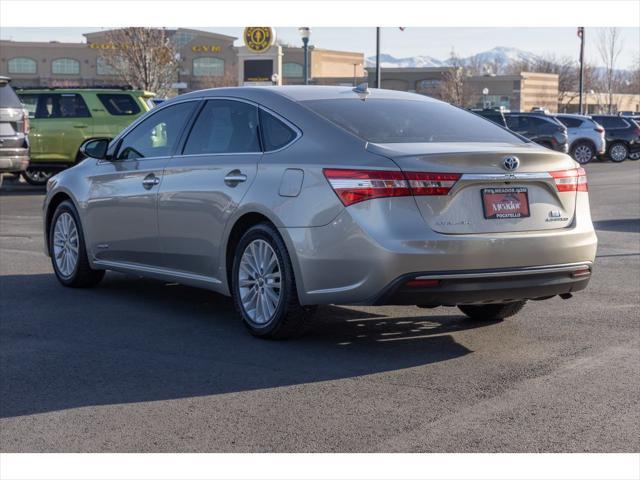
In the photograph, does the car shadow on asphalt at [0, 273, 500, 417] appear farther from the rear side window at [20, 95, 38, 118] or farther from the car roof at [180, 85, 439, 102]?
the rear side window at [20, 95, 38, 118]

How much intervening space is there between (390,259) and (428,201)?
Answer: 42 cm

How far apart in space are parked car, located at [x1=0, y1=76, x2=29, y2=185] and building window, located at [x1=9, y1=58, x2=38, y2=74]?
305ft

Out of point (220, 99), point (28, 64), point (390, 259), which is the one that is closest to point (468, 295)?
point (390, 259)

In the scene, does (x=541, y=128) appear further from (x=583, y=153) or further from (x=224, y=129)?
(x=224, y=129)

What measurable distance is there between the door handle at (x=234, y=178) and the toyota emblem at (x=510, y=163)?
5.73 ft

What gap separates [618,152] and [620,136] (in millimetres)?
608

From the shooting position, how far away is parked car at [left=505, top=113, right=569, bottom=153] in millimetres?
34250

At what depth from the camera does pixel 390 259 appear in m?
6.39

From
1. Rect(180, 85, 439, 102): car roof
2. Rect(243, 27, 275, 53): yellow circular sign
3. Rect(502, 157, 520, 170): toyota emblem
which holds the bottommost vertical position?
Rect(502, 157, 520, 170): toyota emblem

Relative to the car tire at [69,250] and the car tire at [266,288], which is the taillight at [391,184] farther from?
the car tire at [69,250]

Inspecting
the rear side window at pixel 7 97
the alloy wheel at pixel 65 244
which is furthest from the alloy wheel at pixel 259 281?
the rear side window at pixel 7 97

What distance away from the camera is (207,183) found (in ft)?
25.1

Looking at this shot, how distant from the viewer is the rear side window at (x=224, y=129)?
758 cm

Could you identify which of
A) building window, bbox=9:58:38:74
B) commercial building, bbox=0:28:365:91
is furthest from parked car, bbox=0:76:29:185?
building window, bbox=9:58:38:74
